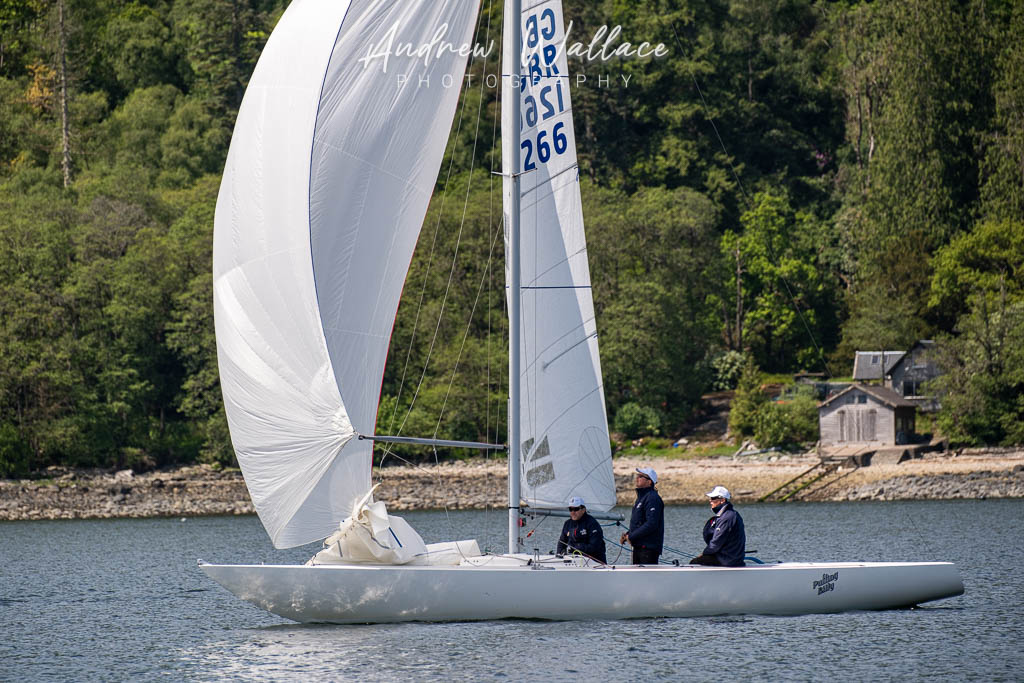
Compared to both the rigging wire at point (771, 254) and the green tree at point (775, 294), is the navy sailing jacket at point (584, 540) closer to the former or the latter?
the rigging wire at point (771, 254)

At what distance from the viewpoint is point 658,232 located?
55469mm

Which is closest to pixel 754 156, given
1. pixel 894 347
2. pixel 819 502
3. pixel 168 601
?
pixel 894 347

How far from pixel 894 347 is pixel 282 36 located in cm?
4019

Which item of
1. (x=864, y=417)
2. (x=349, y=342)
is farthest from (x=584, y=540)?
(x=864, y=417)

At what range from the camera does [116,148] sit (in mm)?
71438

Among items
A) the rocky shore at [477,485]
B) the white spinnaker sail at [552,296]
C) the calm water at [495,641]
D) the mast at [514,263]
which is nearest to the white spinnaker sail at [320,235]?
the mast at [514,263]

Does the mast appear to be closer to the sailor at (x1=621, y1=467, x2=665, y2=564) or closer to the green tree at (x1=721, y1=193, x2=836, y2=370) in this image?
the sailor at (x1=621, y1=467, x2=665, y2=564)

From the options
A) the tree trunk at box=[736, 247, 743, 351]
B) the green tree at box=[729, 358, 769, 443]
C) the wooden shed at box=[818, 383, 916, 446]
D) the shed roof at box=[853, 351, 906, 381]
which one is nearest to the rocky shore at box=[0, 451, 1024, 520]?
the wooden shed at box=[818, 383, 916, 446]

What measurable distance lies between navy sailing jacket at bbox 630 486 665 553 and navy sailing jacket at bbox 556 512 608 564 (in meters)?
0.51

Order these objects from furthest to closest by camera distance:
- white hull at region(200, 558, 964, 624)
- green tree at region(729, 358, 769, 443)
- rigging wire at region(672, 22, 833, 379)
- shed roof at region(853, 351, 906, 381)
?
1. rigging wire at region(672, 22, 833, 379)
2. shed roof at region(853, 351, 906, 381)
3. green tree at region(729, 358, 769, 443)
4. white hull at region(200, 558, 964, 624)

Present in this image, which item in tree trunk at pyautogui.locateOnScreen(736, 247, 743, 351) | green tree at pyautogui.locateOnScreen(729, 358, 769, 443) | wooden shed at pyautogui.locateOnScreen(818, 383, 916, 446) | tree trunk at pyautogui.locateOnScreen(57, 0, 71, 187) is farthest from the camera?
tree trunk at pyautogui.locateOnScreen(57, 0, 71, 187)

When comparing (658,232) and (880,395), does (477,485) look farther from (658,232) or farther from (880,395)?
(658,232)

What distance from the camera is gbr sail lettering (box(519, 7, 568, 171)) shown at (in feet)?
55.4

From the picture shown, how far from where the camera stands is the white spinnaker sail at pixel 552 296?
1689 cm
